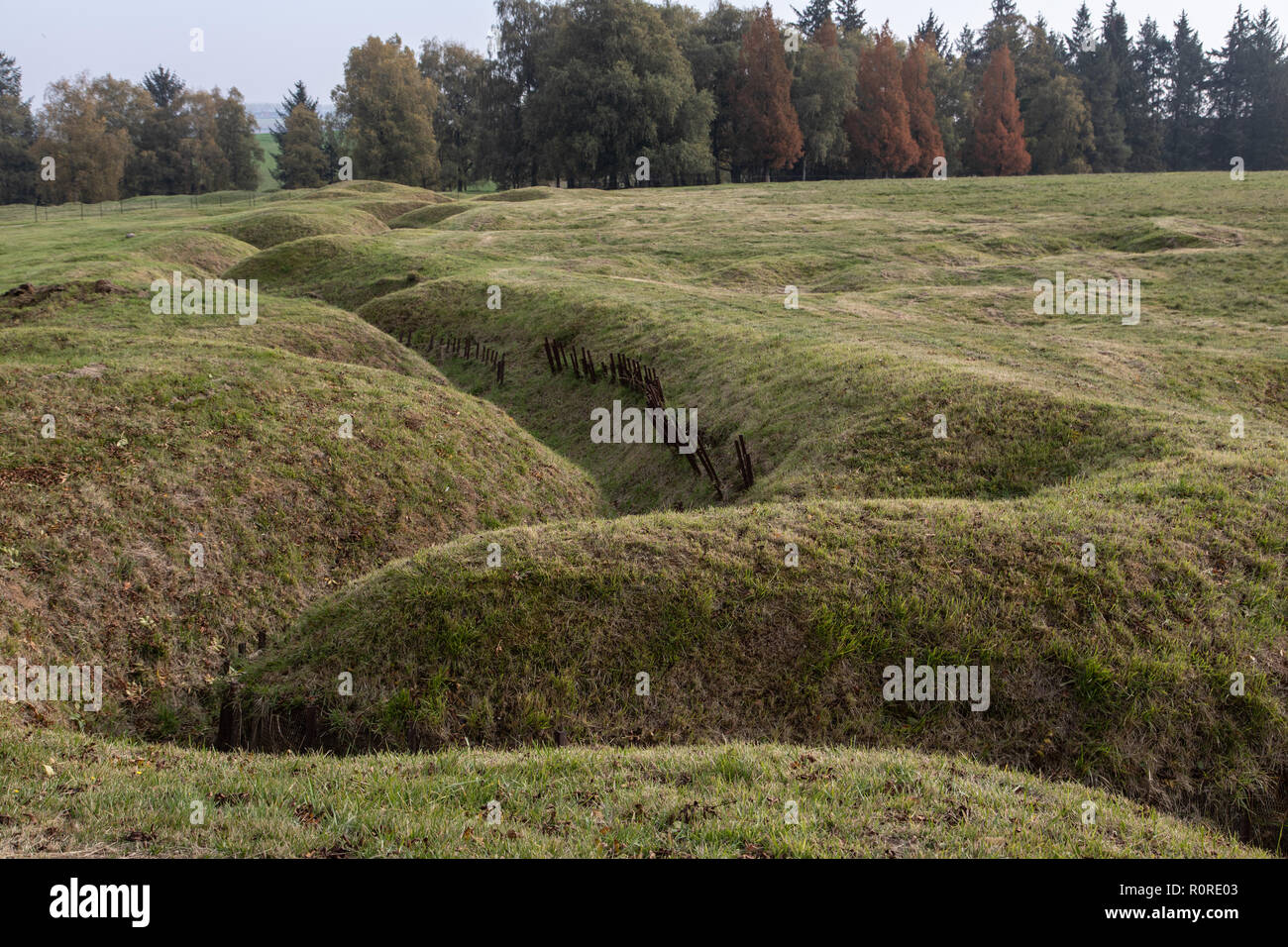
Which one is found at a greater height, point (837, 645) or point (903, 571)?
point (903, 571)

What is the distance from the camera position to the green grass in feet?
19.3

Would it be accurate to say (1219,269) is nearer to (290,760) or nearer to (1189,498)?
(1189,498)

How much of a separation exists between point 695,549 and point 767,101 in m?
80.3

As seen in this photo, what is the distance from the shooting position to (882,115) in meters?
85.8

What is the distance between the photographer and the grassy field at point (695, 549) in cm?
929

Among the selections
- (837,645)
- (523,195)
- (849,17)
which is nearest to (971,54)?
(849,17)

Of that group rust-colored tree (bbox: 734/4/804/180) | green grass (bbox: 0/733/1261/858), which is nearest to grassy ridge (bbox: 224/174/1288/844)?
green grass (bbox: 0/733/1261/858)

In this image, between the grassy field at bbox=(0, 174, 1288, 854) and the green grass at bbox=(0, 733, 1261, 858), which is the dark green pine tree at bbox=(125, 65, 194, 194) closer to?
the grassy field at bbox=(0, 174, 1288, 854)

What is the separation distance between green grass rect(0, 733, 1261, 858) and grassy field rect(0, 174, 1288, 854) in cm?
9

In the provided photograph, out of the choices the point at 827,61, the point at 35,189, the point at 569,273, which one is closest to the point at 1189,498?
the point at 569,273

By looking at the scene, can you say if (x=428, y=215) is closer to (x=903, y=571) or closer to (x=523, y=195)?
(x=523, y=195)

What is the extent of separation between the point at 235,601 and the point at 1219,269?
1462 inches

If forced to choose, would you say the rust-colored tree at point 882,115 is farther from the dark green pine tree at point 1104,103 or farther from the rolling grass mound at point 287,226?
the rolling grass mound at point 287,226

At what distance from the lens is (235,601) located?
12.5 m
